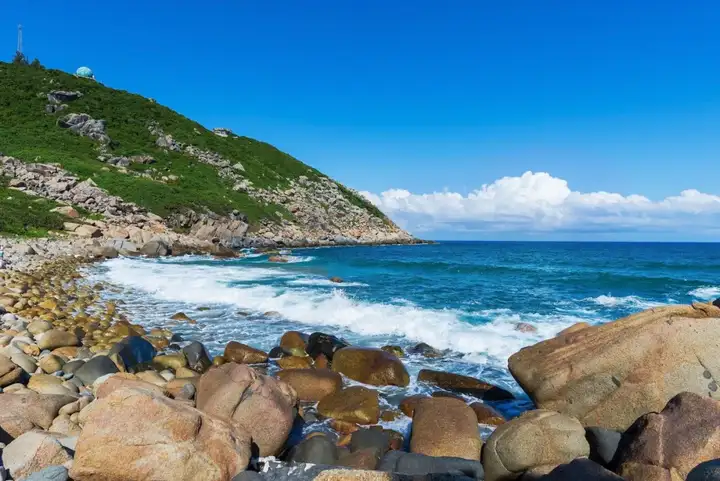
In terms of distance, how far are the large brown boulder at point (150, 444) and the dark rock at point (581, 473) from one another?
406 cm

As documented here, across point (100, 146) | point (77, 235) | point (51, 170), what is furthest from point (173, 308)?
point (100, 146)

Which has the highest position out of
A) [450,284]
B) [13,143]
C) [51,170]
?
[13,143]

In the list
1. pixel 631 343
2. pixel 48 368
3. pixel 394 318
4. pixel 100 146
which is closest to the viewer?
pixel 631 343

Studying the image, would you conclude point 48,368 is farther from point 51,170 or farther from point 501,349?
point 51,170

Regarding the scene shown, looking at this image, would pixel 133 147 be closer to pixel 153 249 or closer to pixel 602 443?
pixel 153 249

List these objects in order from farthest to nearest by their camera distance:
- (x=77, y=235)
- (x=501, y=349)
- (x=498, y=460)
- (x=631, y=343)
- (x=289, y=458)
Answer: (x=77, y=235) < (x=501, y=349) < (x=631, y=343) < (x=289, y=458) < (x=498, y=460)

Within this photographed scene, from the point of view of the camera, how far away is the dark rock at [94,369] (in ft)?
28.5

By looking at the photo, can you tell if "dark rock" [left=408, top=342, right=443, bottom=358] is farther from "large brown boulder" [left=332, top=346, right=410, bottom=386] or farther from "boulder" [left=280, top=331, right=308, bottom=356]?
"boulder" [left=280, top=331, right=308, bottom=356]

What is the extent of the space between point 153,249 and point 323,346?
113 feet

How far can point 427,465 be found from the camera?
6.13m

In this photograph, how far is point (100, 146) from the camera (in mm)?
72375

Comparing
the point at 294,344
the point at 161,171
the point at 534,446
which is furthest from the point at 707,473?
the point at 161,171

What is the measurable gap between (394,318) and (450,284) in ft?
48.8

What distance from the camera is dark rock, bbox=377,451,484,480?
6.06 meters
